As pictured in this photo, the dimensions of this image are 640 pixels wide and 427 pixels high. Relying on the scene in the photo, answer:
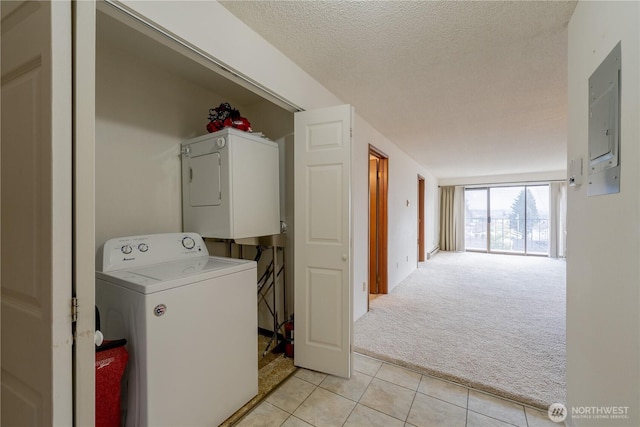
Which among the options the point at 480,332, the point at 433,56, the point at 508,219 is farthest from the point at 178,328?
the point at 508,219

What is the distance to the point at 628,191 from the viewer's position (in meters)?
0.91

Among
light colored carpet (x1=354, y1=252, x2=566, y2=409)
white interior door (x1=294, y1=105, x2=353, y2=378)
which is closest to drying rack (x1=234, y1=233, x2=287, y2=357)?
white interior door (x1=294, y1=105, x2=353, y2=378)

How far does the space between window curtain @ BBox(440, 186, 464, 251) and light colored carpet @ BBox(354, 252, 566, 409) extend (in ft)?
10.8

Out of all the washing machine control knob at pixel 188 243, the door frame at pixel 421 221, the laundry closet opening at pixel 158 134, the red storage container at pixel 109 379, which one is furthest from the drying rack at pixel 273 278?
the door frame at pixel 421 221

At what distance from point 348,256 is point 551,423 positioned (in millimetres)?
1482

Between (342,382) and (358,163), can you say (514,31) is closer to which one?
(358,163)

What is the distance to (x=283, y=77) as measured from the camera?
1.89 metres

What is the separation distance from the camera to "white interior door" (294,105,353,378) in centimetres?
196

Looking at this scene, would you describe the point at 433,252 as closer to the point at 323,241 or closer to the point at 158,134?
the point at 323,241

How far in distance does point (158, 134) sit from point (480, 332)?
11.1 ft

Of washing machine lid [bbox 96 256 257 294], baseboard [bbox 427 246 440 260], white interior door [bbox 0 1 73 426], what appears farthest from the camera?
baseboard [bbox 427 246 440 260]

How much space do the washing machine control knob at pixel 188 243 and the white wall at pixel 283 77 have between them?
120cm

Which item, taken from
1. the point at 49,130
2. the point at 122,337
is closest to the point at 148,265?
the point at 122,337

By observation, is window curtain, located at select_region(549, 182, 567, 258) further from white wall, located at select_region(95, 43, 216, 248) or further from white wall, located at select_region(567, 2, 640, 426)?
white wall, located at select_region(95, 43, 216, 248)
